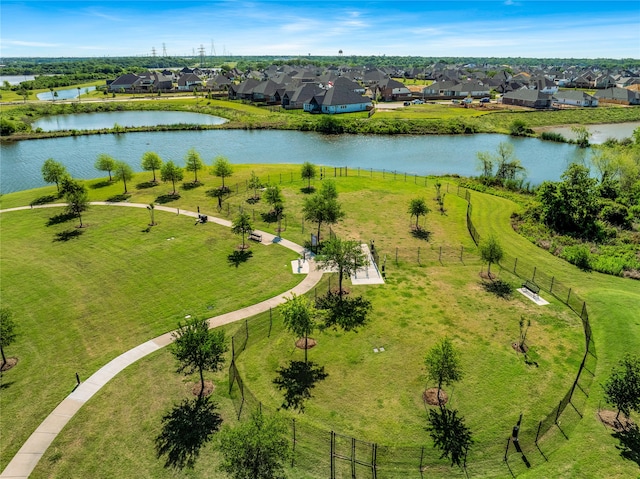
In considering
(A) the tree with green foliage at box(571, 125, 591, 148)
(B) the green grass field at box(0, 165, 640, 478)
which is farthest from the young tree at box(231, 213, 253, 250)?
(A) the tree with green foliage at box(571, 125, 591, 148)

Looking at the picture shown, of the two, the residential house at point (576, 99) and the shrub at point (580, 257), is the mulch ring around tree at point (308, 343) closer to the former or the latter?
the shrub at point (580, 257)

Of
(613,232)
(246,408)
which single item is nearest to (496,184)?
(613,232)

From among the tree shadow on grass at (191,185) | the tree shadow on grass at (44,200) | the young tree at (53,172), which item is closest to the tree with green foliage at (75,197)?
the young tree at (53,172)

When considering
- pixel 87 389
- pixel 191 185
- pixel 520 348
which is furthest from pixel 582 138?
pixel 87 389

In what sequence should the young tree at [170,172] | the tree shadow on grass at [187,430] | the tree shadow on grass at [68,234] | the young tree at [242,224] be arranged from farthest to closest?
the young tree at [170,172], the tree shadow on grass at [68,234], the young tree at [242,224], the tree shadow on grass at [187,430]

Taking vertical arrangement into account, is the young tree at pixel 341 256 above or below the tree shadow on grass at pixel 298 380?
above

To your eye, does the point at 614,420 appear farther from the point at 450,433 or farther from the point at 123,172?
the point at 123,172
